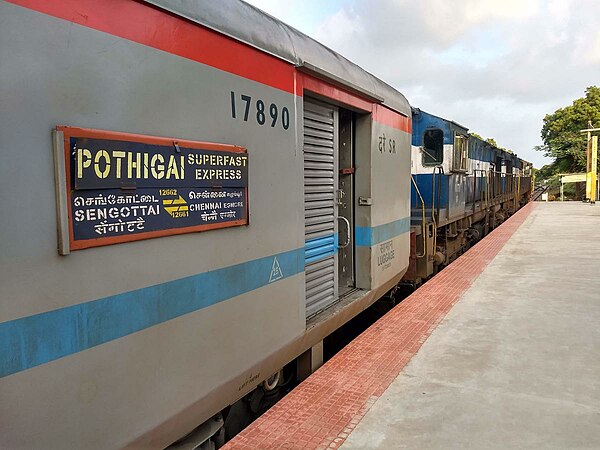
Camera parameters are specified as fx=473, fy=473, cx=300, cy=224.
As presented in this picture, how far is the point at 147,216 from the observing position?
6.55ft

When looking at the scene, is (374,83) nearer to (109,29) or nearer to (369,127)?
(369,127)

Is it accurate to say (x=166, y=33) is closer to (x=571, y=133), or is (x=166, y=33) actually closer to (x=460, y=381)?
(x=460, y=381)

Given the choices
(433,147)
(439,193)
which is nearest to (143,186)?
(439,193)

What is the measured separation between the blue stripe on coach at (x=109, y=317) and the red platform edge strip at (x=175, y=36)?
1043 mm

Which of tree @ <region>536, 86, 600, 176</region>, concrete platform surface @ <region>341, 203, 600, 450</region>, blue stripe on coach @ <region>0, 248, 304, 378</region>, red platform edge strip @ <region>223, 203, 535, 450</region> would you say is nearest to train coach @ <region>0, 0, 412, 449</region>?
blue stripe on coach @ <region>0, 248, 304, 378</region>

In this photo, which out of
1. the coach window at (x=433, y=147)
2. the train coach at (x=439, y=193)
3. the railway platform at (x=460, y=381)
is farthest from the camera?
the coach window at (x=433, y=147)

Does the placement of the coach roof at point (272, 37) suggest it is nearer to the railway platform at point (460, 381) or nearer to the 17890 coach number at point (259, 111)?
the 17890 coach number at point (259, 111)

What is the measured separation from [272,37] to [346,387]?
7.72 ft

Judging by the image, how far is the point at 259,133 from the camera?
2777mm

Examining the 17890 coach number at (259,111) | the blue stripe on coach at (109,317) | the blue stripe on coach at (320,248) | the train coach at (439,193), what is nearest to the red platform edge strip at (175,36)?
the 17890 coach number at (259,111)

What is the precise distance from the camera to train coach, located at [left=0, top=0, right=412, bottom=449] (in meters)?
1.57

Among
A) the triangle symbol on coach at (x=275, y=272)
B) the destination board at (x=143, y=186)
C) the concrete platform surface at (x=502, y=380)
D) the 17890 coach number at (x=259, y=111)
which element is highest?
the 17890 coach number at (x=259, y=111)

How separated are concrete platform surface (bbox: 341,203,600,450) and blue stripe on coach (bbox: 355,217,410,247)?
3.40ft

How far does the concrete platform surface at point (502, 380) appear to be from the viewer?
2684 mm
